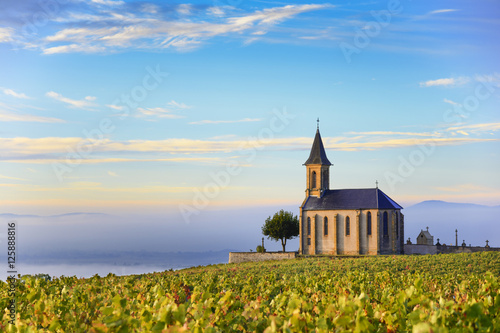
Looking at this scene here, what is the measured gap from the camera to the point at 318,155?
66125mm

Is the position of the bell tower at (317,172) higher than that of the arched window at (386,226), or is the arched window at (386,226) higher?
the bell tower at (317,172)

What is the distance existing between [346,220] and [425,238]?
38.4 feet

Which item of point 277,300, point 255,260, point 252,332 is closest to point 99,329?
point 252,332

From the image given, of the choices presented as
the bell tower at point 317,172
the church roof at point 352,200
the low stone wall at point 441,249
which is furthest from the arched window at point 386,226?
the bell tower at point 317,172

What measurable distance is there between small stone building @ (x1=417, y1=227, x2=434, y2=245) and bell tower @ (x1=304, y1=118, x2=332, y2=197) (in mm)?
13840

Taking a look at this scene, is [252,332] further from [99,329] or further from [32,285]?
[32,285]

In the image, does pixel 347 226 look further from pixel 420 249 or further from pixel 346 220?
pixel 420 249

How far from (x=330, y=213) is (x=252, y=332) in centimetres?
5789

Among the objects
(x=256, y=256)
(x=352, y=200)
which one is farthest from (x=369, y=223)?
(x=256, y=256)

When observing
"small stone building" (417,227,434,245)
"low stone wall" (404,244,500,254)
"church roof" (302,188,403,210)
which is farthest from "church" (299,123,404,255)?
"small stone building" (417,227,434,245)

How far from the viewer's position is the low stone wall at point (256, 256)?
6006cm

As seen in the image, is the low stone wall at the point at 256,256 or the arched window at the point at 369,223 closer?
the low stone wall at the point at 256,256

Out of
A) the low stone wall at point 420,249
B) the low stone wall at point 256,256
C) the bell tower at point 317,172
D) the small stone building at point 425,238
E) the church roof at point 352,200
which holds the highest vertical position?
the bell tower at point 317,172

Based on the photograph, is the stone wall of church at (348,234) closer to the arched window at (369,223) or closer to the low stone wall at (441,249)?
the arched window at (369,223)
